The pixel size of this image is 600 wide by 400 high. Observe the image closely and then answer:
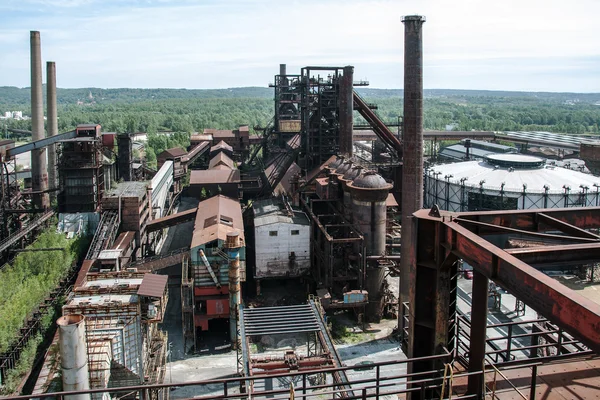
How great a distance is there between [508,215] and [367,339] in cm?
1605

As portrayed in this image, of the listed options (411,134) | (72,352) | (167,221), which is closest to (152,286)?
(72,352)

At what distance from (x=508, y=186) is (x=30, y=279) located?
27.0 m

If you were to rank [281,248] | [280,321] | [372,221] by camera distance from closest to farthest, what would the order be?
1. [280,321]
2. [372,221]
3. [281,248]

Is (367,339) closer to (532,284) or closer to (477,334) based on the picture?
(477,334)

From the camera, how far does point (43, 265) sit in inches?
1024

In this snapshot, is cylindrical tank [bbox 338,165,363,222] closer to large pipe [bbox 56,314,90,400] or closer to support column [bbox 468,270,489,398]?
large pipe [bbox 56,314,90,400]

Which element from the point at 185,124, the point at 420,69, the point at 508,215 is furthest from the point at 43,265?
the point at 185,124

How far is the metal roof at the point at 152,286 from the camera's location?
19.3 meters

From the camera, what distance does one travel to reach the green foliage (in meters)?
Result: 20.0

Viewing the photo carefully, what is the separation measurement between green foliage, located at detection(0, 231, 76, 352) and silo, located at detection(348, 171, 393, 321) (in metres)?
14.2

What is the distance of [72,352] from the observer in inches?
533

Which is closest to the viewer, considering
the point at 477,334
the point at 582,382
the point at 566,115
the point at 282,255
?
the point at 477,334

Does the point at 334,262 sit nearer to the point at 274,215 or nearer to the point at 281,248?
the point at 281,248

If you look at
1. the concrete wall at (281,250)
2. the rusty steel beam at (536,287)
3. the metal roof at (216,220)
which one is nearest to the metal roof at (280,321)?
the metal roof at (216,220)
